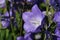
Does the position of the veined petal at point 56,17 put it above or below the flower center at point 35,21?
above

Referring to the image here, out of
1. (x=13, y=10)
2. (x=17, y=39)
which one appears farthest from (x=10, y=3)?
(x=17, y=39)

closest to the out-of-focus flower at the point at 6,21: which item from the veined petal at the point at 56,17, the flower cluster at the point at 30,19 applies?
the flower cluster at the point at 30,19

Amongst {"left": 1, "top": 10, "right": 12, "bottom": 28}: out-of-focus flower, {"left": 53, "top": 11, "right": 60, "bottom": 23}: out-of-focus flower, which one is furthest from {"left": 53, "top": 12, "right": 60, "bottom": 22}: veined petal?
{"left": 1, "top": 10, "right": 12, "bottom": 28}: out-of-focus flower

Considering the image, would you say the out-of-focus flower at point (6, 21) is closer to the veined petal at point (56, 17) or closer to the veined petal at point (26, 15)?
the veined petal at point (26, 15)

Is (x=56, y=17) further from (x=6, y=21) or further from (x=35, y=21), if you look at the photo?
(x=6, y=21)

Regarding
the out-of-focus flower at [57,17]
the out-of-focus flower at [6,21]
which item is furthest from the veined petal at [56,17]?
the out-of-focus flower at [6,21]

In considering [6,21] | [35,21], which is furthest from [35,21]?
[6,21]

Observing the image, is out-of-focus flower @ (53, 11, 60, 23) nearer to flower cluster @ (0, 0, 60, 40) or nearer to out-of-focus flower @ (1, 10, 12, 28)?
flower cluster @ (0, 0, 60, 40)

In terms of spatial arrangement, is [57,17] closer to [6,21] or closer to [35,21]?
[35,21]

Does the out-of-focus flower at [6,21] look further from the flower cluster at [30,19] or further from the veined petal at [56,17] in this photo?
the veined petal at [56,17]
